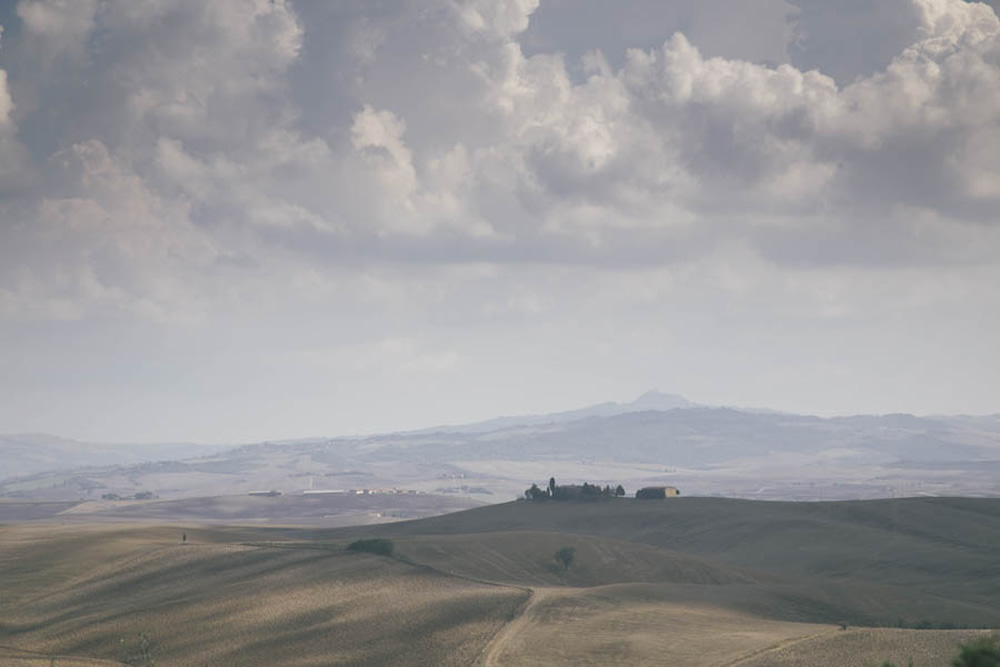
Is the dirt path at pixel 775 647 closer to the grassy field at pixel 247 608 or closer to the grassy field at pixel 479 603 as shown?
the grassy field at pixel 479 603

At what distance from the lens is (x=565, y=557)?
14862 cm

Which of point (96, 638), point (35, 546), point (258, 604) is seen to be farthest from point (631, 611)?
point (35, 546)

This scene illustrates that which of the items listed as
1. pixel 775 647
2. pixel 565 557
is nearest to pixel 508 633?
pixel 775 647

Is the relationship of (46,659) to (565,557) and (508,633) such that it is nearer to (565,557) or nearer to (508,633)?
(508,633)

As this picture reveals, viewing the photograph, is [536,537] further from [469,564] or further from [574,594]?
[574,594]

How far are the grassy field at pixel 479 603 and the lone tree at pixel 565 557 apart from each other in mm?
1160

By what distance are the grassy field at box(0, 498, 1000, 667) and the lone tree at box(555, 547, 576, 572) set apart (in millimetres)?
1160

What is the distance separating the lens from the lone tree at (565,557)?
5787 inches

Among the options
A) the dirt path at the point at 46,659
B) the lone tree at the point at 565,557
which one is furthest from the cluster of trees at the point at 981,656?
the lone tree at the point at 565,557

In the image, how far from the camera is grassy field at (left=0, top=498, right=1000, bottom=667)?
9067 cm

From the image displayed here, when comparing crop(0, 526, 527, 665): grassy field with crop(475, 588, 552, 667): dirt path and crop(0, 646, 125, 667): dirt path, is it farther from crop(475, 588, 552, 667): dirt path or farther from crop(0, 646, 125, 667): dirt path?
crop(475, 588, 552, 667): dirt path

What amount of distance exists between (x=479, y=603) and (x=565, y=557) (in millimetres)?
38916

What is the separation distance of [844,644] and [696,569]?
61.4m

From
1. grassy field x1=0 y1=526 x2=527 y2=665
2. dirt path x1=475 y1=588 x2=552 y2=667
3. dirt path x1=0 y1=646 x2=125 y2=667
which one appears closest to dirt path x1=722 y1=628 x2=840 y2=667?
dirt path x1=475 y1=588 x2=552 y2=667
